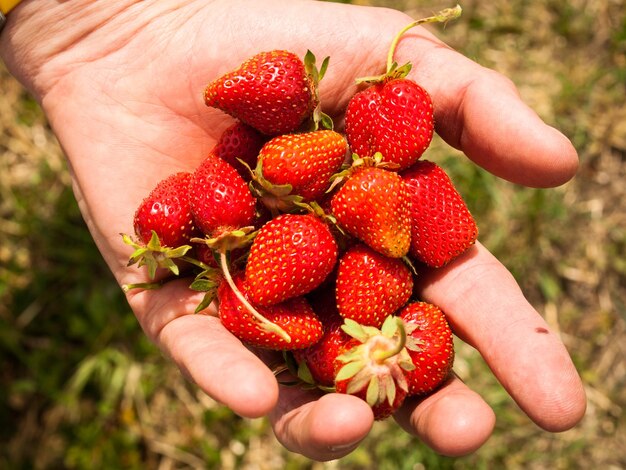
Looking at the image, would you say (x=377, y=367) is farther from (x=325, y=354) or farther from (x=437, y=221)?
(x=437, y=221)

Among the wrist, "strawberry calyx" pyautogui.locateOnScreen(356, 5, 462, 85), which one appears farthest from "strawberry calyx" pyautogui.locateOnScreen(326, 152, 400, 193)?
the wrist

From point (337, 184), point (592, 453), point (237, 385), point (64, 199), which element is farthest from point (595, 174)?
point (64, 199)

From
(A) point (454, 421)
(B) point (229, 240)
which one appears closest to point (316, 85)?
(B) point (229, 240)

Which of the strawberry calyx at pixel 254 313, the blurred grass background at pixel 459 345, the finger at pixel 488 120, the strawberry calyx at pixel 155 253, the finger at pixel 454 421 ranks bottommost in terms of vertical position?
the blurred grass background at pixel 459 345

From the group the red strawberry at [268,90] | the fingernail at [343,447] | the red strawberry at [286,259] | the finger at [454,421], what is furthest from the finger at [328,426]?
the red strawberry at [268,90]

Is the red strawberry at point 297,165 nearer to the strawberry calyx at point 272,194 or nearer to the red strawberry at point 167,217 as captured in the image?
the strawberry calyx at point 272,194

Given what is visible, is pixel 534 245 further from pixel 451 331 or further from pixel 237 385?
pixel 237 385
